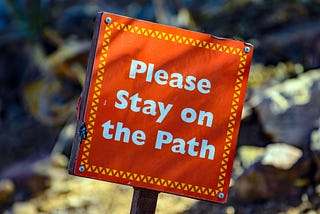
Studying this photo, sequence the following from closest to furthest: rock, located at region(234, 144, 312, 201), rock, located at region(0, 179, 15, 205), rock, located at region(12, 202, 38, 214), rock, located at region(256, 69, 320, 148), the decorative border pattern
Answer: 1. the decorative border pattern
2. rock, located at region(234, 144, 312, 201)
3. rock, located at region(256, 69, 320, 148)
4. rock, located at region(12, 202, 38, 214)
5. rock, located at region(0, 179, 15, 205)

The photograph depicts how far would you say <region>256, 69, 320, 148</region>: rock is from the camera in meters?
4.51

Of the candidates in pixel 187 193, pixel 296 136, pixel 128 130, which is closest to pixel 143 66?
pixel 128 130

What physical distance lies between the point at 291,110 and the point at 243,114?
322mm

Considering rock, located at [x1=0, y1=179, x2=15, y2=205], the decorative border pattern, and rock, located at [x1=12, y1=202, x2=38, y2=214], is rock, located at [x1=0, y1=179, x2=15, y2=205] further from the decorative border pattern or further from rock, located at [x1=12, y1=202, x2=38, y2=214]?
the decorative border pattern

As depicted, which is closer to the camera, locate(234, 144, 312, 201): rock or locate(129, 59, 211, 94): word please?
locate(129, 59, 211, 94): word please

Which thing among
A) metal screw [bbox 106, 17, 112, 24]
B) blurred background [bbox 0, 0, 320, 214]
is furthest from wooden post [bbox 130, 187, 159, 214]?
blurred background [bbox 0, 0, 320, 214]

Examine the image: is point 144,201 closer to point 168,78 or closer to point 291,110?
point 168,78

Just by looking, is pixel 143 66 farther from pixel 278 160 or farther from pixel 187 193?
pixel 278 160

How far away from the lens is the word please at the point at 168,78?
283 cm

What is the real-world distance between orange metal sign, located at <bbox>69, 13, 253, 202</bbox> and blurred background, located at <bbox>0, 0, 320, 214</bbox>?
1.37 metres

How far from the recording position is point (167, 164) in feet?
9.25

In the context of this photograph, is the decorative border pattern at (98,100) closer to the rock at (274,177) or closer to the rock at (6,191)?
the rock at (274,177)

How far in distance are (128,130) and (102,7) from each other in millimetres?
4634

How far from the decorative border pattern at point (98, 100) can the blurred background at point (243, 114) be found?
1.34 metres
